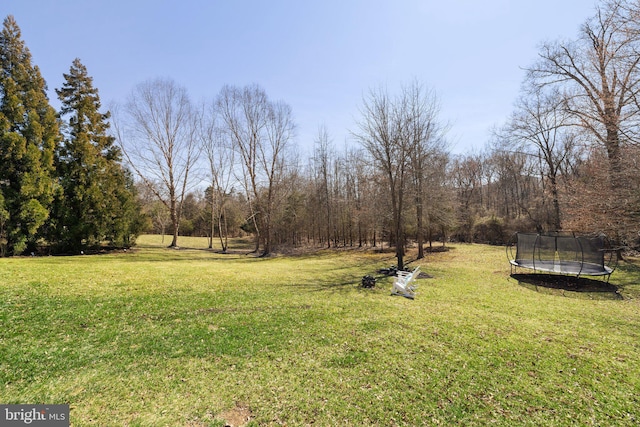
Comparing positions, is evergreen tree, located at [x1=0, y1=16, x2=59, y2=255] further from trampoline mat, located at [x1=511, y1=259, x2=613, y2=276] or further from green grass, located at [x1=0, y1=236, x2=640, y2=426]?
trampoline mat, located at [x1=511, y1=259, x2=613, y2=276]

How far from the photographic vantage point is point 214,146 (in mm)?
22719

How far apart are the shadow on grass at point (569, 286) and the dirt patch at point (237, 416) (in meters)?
9.77

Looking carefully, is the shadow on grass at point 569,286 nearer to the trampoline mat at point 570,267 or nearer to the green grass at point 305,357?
the trampoline mat at point 570,267

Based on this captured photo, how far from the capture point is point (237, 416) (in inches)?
108

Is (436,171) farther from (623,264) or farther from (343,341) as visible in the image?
(343,341)

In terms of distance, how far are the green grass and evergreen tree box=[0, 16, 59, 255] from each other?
6.97 m

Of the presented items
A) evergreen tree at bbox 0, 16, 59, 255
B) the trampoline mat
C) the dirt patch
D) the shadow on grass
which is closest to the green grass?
the dirt patch

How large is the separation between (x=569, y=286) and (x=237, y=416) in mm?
11501

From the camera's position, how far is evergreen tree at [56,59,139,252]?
47.3 ft

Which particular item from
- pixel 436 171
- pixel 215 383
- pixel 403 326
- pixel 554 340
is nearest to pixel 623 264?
pixel 436 171

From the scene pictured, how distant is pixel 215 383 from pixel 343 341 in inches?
80.5

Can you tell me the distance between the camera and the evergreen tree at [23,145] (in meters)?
11.6

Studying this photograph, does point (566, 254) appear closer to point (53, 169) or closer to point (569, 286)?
point (569, 286)

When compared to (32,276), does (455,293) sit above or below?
below
